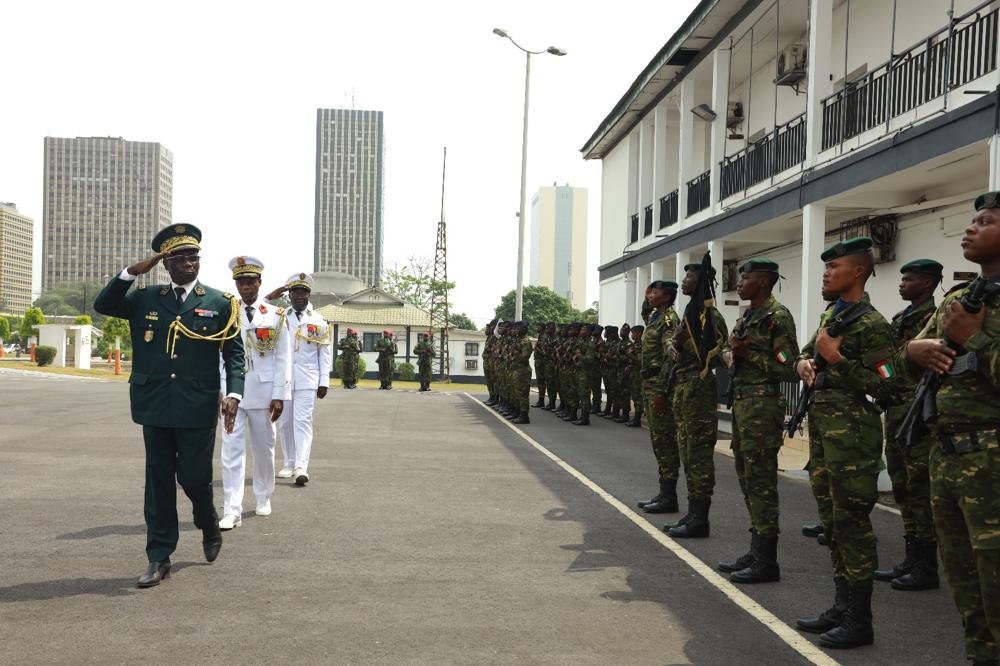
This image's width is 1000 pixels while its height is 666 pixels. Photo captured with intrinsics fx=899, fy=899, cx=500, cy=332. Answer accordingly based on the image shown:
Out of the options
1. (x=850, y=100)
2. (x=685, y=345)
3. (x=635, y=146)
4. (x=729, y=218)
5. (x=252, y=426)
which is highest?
(x=635, y=146)

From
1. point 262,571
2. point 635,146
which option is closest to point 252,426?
point 262,571

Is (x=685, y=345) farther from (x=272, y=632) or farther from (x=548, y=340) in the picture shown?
(x=548, y=340)

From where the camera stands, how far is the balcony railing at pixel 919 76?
1156 centimetres

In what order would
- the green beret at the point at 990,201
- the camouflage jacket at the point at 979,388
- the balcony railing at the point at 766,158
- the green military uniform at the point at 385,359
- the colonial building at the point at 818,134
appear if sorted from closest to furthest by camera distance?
the camouflage jacket at the point at 979,388 → the green beret at the point at 990,201 → the colonial building at the point at 818,134 → the balcony railing at the point at 766,158 → the green military uniform at the point at 385,359

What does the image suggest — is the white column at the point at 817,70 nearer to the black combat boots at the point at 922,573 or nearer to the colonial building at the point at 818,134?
the colonial building at the point at 818,134

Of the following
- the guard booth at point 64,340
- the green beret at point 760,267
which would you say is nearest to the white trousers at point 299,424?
the green beret at point 760,267

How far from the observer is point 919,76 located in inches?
507

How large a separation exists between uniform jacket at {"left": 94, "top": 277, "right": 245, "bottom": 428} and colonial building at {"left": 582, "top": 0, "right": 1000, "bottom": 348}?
5.10 meters

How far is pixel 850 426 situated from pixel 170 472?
4.15 metres

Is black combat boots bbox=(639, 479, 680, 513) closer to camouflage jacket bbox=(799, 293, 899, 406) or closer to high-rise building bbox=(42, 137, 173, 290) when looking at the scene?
camouflage jacket bbox=(799, 293, 899, 406)

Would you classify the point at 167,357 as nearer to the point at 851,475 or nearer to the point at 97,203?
the point at 851,475

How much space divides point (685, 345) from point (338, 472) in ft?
15.7

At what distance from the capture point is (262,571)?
19.3 feet

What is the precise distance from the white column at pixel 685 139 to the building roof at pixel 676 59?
14.3 inches
